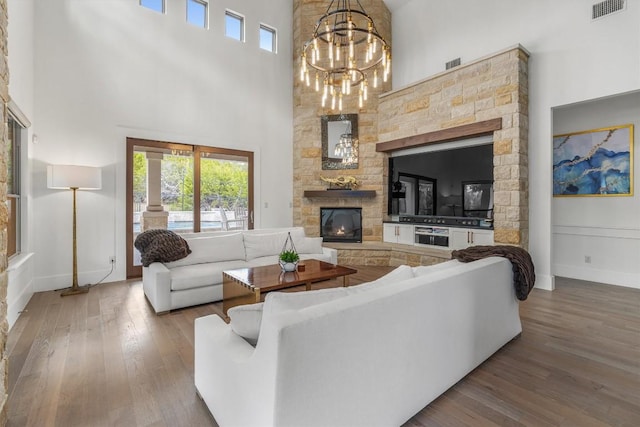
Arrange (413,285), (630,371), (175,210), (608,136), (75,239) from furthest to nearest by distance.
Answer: (175,210) < (608,136) < (75,239) < (630,371) < (413,285)

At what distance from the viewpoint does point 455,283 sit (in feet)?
6.27

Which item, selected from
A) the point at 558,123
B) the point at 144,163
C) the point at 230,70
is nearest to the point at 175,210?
the point at 144,163

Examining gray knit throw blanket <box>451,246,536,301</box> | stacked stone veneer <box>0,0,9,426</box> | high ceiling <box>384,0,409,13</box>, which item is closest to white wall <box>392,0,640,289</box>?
high ceiling <box>384,0,409,13</box>

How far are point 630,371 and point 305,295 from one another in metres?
2.51

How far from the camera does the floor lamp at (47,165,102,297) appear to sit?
384 cm

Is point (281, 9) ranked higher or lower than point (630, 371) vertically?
higher

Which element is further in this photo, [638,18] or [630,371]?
[638,18]

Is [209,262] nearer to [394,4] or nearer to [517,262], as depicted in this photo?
[517,262]

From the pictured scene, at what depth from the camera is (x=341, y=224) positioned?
6340 millimetres

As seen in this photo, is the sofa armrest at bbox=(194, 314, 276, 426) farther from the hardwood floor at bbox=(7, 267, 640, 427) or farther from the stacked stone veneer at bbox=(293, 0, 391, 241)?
the stacked stone veneer at bbox=(293, 0, 391, 241)

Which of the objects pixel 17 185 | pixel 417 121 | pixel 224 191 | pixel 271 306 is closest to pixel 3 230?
pixel 271 306

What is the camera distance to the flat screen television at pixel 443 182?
15.9 ft

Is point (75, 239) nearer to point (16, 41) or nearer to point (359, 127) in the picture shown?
point (16, 41)

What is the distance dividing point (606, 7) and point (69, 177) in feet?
22.6
